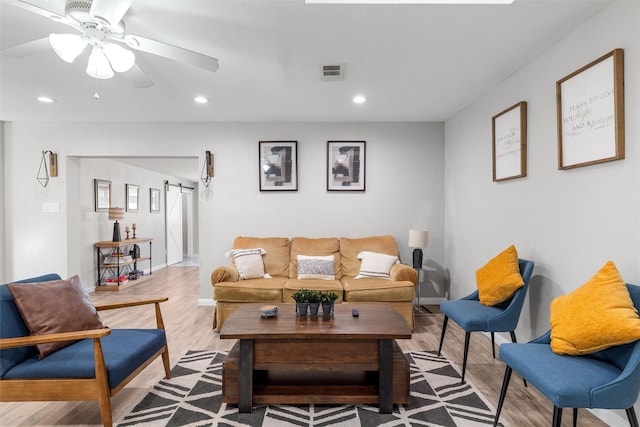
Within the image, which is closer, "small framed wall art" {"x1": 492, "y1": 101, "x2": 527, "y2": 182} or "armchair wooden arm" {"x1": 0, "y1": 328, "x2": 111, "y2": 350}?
"armchair wooden arm" {"x1": 0, "y1": 328, "x2": 111, "y2": 350}

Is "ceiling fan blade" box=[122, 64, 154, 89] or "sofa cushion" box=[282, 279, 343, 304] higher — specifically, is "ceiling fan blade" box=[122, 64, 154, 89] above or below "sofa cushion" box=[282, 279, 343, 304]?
above

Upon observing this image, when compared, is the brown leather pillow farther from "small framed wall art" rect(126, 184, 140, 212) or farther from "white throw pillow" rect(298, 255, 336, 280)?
"small framed wall art" rect(126, 184, 140, 212)

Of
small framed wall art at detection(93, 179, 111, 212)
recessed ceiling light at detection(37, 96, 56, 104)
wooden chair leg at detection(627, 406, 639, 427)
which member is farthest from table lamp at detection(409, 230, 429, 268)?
small framed wall art at detection(93, 179, 111, 212)

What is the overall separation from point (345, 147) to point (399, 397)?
3.21 m

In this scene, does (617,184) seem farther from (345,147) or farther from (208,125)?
(208,125)

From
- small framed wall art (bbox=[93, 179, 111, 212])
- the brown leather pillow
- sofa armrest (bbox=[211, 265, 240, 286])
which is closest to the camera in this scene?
the brown leather pillow

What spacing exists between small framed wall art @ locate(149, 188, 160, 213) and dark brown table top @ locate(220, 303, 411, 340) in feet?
19.9

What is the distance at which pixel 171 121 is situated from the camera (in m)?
4.64

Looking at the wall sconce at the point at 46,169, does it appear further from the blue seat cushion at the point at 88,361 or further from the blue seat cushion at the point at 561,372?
the blue seat cushion at the point at 561,372

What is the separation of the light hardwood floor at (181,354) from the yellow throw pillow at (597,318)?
2.07 feet

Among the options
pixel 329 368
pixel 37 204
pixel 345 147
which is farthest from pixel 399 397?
pixel 37 204

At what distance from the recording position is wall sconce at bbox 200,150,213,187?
4.59 metres

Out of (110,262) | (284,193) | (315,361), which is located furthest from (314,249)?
(110,262)

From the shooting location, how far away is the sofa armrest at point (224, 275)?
143 inches
